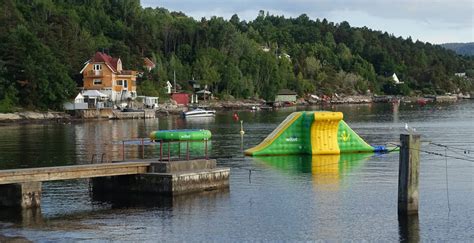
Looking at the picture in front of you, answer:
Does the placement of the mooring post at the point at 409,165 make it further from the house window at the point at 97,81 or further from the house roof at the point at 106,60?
the house window at the point at 97,81

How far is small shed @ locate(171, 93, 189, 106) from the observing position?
144625 millimetres

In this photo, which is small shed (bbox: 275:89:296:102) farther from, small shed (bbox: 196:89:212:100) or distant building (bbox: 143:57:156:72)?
distant building (bbox: 143:57:156:72)

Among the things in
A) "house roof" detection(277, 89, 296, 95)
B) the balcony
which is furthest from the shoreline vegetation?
the balcony

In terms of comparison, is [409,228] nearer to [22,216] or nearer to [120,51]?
[22,216]

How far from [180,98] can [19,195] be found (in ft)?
374

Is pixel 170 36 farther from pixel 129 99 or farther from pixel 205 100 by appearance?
pixel 129 99

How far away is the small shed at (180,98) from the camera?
474 feet

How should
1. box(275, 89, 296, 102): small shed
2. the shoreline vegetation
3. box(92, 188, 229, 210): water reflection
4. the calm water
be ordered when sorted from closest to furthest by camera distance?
1. the calm water
2. box(92, 188, 229, 210): water reflection
3. the shoreline vegetation
4. box(275, 89, 296, 102): small shed

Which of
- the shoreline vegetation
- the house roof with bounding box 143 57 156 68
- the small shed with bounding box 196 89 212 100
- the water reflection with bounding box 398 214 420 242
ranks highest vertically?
the house roof with bounding box 143 57 156 68

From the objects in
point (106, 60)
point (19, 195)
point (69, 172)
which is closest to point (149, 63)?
point (106, 60)

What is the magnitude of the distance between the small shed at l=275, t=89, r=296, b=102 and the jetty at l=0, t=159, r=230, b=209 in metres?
145

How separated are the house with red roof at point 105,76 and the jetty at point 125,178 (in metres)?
88.2

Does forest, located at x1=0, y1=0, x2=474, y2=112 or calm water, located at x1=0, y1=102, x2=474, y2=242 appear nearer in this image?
calm water, located at x1=0, y1=102, x2=474, y2=242

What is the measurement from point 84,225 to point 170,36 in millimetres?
142251
